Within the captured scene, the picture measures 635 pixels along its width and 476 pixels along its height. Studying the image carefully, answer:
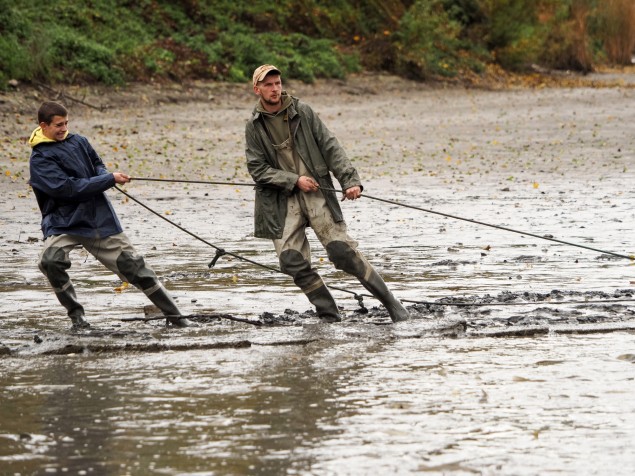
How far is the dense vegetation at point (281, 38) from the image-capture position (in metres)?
27.2

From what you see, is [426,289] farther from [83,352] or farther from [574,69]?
[574,69]

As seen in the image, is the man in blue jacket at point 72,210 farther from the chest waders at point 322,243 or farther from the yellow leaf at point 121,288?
the yellow leaf at point 121,288

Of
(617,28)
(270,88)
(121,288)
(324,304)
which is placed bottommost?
(617,28)

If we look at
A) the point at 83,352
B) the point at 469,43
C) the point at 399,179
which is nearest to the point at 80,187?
the point at 83,352

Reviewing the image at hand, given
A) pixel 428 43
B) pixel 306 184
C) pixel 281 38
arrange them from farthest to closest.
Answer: pixel 428 43 → pixel 281 38 → pixel 306 184

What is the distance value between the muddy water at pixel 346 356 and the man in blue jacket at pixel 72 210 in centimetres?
33

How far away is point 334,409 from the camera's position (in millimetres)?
5930

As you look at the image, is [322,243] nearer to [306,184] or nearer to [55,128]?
[306,184]

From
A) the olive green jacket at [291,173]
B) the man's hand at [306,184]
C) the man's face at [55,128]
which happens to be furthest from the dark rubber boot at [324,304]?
the man's face at [55,128]

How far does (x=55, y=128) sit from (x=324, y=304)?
1982mm

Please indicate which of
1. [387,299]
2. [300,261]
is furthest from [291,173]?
[387,299]

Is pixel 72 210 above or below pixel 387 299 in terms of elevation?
above

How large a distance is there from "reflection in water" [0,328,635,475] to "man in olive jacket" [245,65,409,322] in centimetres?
88

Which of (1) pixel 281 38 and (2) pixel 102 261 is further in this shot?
(1) pixel 281 38
